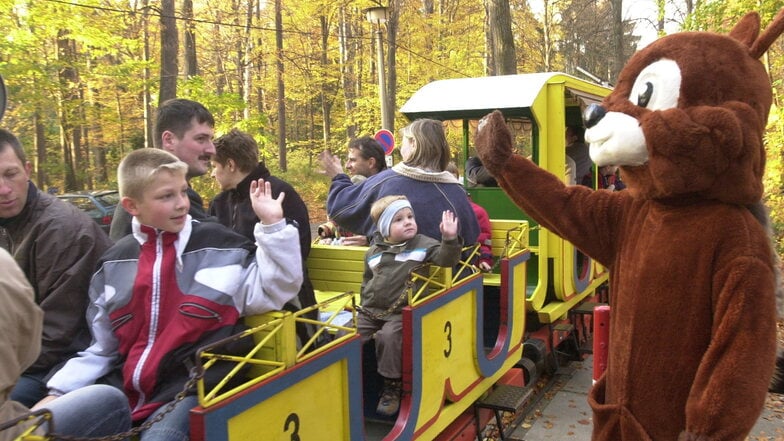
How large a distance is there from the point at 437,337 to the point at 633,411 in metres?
1.23

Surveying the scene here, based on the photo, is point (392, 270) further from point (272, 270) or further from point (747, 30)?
point (747, 30)

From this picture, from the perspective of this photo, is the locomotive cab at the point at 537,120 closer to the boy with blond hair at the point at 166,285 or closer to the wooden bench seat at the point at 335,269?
the wooden bench seat at the point at 335,269

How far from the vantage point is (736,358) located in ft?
5.76

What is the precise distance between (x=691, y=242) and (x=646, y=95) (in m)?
0.49

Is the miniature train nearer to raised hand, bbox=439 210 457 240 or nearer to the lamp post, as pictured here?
raised hand, bbox=439 210 457 240

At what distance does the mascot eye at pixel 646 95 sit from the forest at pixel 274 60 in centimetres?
701

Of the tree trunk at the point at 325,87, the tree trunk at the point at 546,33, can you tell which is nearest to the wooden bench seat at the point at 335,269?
the tree trunk at the point at 325,87

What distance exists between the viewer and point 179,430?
6.36 feet


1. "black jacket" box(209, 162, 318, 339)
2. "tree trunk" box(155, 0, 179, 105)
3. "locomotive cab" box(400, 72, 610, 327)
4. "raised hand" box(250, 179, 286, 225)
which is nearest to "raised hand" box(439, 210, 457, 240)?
"black jacket" box(209, 162, 318, 339)

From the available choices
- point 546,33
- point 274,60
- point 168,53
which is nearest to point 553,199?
point 168,53

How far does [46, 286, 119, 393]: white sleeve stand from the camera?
2.21 meters

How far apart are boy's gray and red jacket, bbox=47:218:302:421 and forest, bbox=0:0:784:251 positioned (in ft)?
24.3

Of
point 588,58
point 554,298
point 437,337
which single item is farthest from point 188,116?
point 588,58

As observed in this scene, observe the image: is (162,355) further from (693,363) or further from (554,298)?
(554,298)
